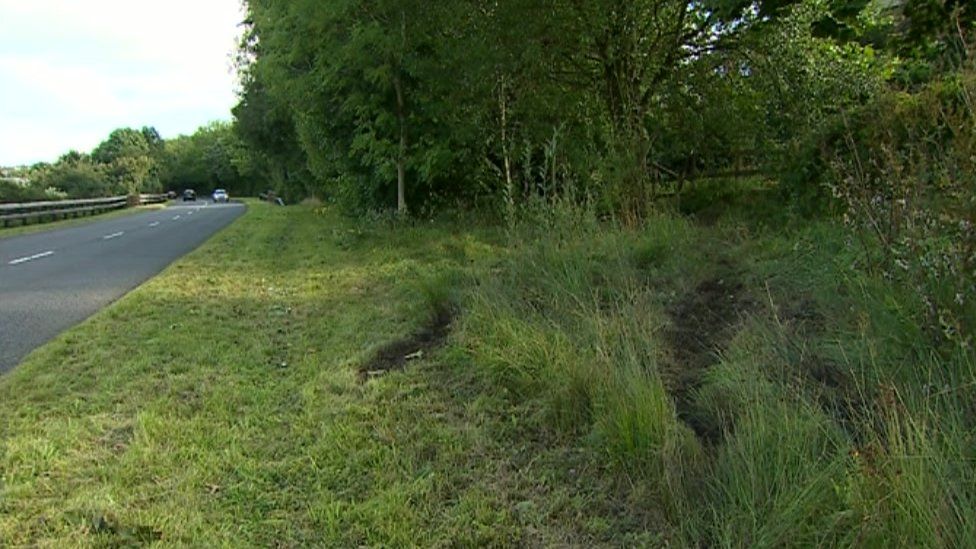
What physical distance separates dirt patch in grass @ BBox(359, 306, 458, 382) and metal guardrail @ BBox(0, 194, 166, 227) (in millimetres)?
22459

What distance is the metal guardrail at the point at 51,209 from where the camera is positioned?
22344mm

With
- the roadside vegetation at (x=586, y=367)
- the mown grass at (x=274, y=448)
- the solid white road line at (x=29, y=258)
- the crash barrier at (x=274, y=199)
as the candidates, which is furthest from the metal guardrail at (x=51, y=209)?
the mown grass at (x=274, y=448)

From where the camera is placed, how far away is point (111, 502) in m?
2.74

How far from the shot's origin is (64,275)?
947 centimetres

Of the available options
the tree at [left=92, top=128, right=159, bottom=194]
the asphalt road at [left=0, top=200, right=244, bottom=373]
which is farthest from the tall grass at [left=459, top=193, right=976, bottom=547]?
the tree at [left=92, top=128, right=159, bottom=194]

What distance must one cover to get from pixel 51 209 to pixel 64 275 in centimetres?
2148

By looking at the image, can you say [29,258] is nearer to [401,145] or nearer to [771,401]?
[401,145]

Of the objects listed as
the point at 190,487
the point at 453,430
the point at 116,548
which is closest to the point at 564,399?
the point at 453,430

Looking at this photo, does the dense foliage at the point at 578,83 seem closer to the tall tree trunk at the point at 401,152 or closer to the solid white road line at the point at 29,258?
the tall tree trunk at the point at 401,152

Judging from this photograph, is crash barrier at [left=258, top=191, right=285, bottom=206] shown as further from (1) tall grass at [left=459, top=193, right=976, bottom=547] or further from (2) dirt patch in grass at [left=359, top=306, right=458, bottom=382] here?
(1) tall grass at [left=459, top=193, right=976, bottom=547]

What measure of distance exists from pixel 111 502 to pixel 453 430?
1.60 metres

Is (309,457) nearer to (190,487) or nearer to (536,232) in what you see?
(190,487)

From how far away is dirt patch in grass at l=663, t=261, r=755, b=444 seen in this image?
3236 mm

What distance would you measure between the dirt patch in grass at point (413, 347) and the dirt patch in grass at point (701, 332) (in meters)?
1.79
